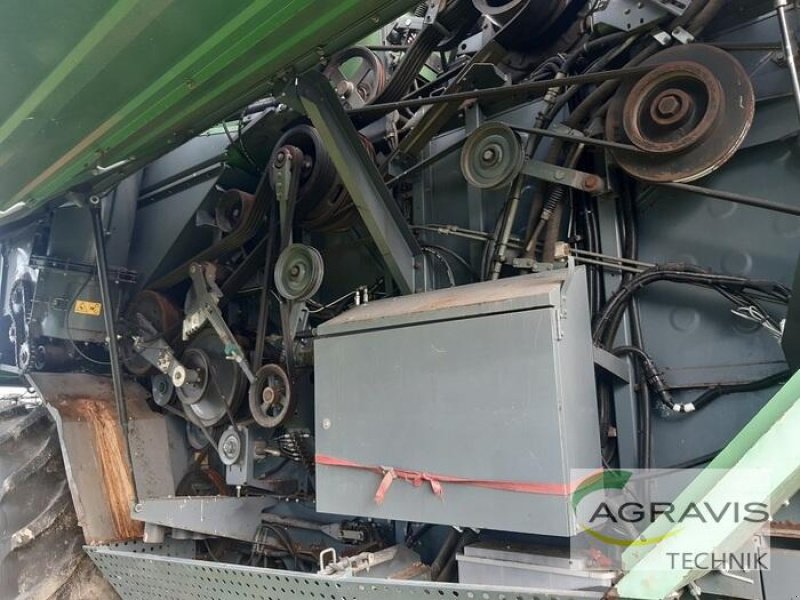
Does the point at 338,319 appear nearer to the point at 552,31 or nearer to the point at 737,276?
the point at 737,276

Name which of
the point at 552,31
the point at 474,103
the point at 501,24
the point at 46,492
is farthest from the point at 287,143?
the point at 46,492

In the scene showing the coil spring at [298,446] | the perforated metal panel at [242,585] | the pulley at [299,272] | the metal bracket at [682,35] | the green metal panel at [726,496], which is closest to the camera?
the green metal panel at [726,496]

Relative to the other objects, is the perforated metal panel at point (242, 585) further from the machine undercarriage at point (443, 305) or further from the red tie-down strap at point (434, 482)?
the red tie-down strap at point (434, 482)

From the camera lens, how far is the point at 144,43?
1.26 metres

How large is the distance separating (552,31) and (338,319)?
1257 millimetres

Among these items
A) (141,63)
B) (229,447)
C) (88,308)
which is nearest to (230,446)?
(229,447)

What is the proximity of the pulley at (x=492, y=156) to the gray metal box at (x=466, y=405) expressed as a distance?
39 centimetres

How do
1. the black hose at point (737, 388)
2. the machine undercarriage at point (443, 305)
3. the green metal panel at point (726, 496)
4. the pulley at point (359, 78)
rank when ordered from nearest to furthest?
the green metal panel at point (726, 496) → the machine undercarriage at point (443, 305) → the black hose at point (737, 388) → the pulley at point (359, 78)

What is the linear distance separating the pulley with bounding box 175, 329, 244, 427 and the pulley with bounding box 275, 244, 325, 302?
0.49 metres

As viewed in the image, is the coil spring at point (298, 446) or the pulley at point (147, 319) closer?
the coil spring at point (298, 446)

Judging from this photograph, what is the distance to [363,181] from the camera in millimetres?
1755

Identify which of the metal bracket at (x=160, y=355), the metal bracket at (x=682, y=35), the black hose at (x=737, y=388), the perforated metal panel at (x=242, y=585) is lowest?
the perforated metal panel at (x=242, y=585)

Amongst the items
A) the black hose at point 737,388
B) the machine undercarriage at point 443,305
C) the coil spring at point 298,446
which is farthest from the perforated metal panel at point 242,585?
the black hose at point 737,388

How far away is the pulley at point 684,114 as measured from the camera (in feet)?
4.72
